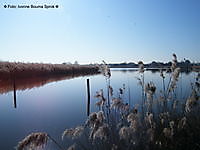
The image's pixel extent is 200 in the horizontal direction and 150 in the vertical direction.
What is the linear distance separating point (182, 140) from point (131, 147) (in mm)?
1035

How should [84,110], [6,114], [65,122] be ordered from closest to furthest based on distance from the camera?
[65,122]
[6,114]
[84,110]

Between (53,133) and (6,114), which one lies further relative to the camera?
(6,114)

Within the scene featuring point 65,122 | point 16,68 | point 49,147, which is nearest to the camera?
point 49,147

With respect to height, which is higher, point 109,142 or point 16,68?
point 16,68

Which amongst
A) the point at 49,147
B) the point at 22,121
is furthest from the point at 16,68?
the point at 49,147

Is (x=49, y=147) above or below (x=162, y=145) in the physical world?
below

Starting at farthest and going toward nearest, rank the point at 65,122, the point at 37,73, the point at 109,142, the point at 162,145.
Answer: the point at 37,73, the point at 65,122, the point at 109,142, the point at 162,145

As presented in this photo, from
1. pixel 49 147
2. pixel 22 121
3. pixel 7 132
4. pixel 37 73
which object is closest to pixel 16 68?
pixel 37 73

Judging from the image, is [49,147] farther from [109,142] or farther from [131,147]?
[131,147]

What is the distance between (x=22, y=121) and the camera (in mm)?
9719

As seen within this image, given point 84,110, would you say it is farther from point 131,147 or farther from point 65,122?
point 131,147

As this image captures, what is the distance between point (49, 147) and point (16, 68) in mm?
17498

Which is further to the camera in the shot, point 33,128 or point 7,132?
point 33,128

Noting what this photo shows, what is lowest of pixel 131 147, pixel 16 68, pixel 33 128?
pixel 33 128
